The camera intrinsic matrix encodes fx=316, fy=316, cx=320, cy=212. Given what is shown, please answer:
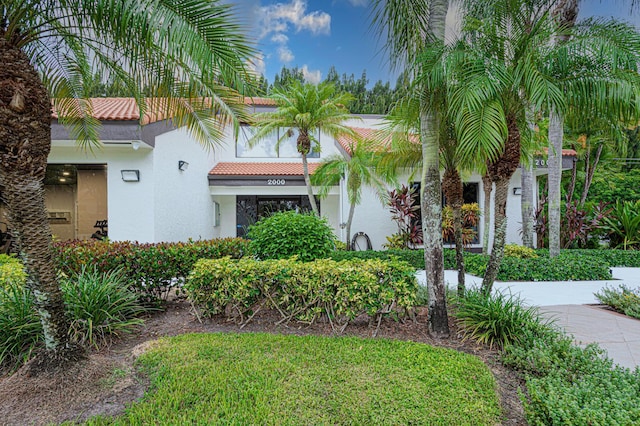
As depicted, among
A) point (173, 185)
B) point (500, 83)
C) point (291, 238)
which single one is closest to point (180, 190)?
point (173, 185)

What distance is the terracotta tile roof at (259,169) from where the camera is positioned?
14.1 metres

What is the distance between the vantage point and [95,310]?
474 centimetres

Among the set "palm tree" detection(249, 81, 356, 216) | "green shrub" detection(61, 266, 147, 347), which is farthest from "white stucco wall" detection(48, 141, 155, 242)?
"green shrub" detection(61, 266, 147, 347)

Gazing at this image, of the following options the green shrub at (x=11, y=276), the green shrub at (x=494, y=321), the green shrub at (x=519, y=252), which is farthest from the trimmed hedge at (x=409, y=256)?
the green shrub at (x=11, y=276)

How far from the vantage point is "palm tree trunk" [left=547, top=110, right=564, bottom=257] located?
10.2 metres

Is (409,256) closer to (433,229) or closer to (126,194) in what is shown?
(433,229)

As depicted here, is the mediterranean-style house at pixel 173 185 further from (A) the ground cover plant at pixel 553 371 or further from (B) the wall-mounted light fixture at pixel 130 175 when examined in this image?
(A) the ground cover plant at pixel 553 371

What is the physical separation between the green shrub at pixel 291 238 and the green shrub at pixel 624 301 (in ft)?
20.2

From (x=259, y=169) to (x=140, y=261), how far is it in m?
9.34

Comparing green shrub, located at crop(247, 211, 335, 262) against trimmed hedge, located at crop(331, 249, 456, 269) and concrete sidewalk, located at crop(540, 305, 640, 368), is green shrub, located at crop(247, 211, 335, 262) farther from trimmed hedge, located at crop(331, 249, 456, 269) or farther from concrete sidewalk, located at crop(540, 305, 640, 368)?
concrete sidewalk, located at crop(540, 305, 640, 368)

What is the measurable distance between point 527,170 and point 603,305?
6.15 metres

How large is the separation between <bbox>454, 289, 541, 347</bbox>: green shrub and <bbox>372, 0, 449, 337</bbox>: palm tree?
0.40 metres

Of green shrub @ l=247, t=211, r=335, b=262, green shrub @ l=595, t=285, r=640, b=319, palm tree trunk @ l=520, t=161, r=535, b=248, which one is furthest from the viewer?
palm tree trunk @ l=520, t=161, r=535, b=248

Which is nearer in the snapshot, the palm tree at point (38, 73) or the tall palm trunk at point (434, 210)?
the palm tree at point (38, 73)
